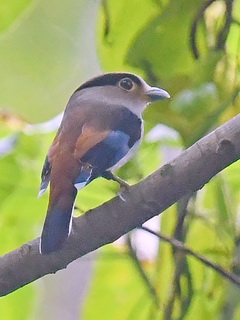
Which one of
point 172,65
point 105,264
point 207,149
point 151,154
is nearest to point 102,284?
point 105,264

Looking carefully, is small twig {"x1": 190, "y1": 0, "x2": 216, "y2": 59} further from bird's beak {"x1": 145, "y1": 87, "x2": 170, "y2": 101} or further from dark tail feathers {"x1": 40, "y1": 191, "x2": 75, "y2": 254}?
dark tail feathers {"x1": 40, "y1": 191, "x2": 75, "y2": 254}

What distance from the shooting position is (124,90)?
0.52 metres

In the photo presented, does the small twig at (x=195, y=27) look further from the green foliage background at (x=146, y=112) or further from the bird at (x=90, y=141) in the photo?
the bird at (x=90, y=141)

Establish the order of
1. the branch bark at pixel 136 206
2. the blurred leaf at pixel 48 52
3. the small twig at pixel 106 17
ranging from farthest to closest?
the blurred leaf at pixel 48 52 → the small twig at pixel 106 17 → the branch bark at pixel 136 206

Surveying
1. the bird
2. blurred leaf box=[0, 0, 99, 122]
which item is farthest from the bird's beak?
blurred leaf box=[0, 0, 99, 122]

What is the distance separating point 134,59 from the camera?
612 mm

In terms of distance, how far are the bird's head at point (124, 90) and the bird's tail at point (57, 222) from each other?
11cm

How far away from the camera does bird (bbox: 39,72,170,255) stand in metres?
0.43

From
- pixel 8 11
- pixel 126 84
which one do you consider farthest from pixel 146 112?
pixel 8 11

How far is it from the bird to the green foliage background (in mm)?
56

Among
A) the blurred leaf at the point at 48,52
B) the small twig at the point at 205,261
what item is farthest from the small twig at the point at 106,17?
the small twig at the point at 205,261

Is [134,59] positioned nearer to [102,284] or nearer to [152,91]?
[152,91]

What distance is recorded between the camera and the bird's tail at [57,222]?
0.43m

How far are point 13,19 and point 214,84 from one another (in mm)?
239
